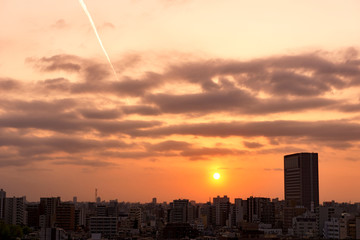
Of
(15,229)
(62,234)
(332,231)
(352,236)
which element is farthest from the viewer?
(332,231)

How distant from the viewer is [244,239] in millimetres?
147875

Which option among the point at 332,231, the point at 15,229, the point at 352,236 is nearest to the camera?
the point at 15,229

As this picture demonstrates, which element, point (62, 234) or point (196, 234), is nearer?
point (62, 234)

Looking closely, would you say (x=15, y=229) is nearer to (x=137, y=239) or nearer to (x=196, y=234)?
(x=137, y=239)

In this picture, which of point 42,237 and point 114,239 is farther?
point 114,239

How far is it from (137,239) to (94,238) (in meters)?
22.6

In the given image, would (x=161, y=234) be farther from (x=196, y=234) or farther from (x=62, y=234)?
(x=62, y=234)

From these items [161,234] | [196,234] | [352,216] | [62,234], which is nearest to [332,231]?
[352,216]

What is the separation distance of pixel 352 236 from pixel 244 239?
4021cm

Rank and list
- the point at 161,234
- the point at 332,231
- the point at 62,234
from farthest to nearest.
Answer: the point at 161,234 → the point at 332,231 → the point at 62,234

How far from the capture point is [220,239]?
162 m

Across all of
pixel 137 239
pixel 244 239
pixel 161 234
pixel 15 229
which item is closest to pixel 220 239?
pixel 244 239

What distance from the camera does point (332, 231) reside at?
18788 centimetres

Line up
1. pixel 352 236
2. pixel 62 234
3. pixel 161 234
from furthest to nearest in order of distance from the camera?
pixel 161 234
pixel 352 236
pixel 62 234
